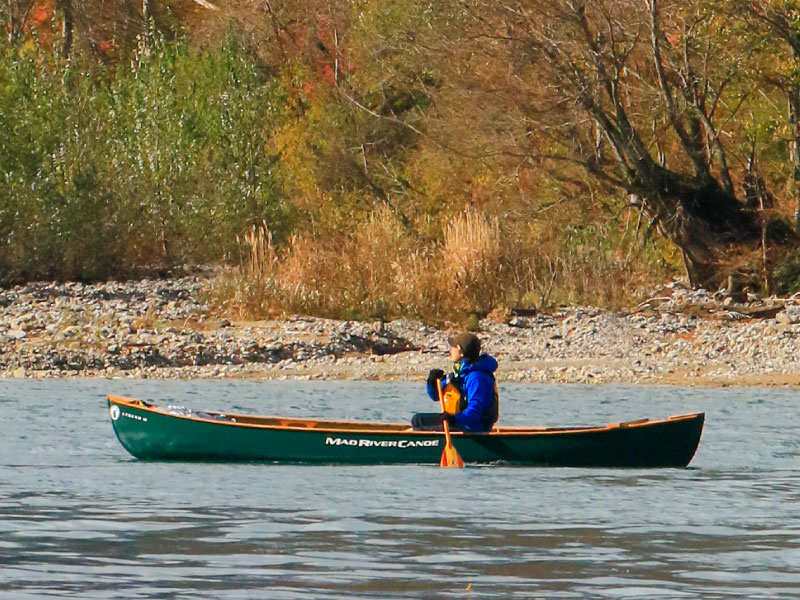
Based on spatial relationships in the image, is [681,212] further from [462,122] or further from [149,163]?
[149,163]

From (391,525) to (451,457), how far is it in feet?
10.4

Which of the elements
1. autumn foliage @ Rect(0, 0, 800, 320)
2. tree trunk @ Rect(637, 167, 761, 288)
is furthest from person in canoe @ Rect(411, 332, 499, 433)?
tree trunk @ Rect(637, 167, 761, 288)

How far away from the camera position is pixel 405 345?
998 inches

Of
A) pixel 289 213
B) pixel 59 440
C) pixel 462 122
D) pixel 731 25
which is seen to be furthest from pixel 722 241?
pixel 59 440

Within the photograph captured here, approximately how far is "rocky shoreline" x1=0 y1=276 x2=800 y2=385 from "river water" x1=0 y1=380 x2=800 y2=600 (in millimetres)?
4995

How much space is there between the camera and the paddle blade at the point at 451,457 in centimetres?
1442

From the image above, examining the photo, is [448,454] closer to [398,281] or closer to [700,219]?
[398,281]

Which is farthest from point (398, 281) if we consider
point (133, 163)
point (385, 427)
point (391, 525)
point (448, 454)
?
point (391, 525)

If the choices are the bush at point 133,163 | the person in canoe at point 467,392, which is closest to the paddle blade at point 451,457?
the person in canoe at point 467,392

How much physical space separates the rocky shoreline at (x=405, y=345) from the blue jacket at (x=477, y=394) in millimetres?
8201

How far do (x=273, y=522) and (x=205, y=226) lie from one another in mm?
26508

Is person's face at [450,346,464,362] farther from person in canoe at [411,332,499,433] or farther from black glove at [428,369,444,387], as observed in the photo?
black glove at [428,369,444,387]

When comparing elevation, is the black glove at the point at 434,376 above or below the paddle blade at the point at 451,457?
above

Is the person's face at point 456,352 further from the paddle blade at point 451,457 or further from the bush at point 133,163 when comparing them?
the bush at point 133,163
